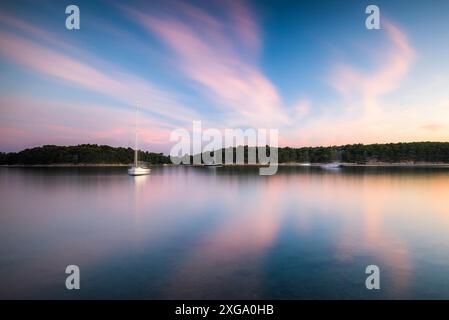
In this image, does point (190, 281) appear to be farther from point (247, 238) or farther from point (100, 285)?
point (247, 238)

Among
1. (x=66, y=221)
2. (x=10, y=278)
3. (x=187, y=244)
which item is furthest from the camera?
(x=66, y=221)

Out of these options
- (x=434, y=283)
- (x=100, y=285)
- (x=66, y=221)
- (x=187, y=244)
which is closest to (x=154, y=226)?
(x=187, y=244)

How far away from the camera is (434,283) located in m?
11.5

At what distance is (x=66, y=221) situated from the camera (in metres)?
24.7

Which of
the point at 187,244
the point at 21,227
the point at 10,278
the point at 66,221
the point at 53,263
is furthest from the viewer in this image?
the point at 66,221

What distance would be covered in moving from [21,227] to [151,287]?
17025 mm

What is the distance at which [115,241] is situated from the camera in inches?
711

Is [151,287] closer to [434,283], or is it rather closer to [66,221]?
[434,283]

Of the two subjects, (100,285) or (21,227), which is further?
(21,227)

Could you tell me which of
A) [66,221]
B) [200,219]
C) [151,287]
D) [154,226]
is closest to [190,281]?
[151,287]
